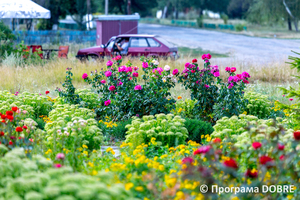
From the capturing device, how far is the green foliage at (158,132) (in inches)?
184

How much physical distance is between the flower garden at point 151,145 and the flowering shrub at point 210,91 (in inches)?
0.7

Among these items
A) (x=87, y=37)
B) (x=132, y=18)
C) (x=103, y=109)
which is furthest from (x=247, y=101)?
(x=87, y=37)

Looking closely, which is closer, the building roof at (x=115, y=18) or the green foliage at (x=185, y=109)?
the green foliage at (x=185, y=109)

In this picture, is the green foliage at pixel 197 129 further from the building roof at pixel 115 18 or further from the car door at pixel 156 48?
the building roof at pixel 115 18

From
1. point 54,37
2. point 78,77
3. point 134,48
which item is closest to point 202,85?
point 78,77

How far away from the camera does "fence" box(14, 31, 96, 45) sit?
22438mm

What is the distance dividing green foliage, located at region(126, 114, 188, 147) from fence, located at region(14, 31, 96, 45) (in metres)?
18.8

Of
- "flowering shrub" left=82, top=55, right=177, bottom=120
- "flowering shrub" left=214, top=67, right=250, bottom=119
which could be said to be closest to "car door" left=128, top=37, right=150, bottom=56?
"flowering shrub" left=82, top=55, right=177, bottom=120

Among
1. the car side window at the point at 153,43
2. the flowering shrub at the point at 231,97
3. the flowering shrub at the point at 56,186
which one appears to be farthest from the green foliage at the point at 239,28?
the flowering shrub at the point at 56,186

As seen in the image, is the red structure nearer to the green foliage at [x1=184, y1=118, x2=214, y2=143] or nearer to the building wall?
the building wall

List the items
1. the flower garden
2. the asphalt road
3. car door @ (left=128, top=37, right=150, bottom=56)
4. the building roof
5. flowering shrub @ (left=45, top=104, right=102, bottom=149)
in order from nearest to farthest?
the flower garden < flowering shrub @ (left=45, top=104, right=102, bottom=149) < car door @ (left=128, top=37, right=150, bottom=56) < the asphalt road < the building roof

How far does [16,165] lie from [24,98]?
4041 mm

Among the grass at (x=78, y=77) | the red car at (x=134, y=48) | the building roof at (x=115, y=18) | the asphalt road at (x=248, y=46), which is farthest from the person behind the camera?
the building roof at (x=115, y=18)

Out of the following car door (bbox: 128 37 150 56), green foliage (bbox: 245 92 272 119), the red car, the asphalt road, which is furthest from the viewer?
the asphalt road
